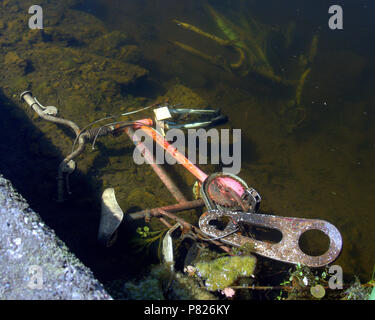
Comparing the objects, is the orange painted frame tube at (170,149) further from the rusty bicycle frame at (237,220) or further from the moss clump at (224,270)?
the moss clump at (224,270)

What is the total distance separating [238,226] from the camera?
2684mm

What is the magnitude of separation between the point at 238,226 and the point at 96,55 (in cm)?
353

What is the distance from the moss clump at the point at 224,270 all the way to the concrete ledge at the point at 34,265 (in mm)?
960

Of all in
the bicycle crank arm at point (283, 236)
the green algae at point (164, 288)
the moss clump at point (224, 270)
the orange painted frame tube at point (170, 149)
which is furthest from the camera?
the orange painted frame tube at point (170, 149)

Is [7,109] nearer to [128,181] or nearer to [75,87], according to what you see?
[75,87]

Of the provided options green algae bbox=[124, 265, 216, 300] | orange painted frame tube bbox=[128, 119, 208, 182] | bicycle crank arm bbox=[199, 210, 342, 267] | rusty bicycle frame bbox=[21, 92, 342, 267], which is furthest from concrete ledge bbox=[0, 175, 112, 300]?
orange painted frame tube bbox=[128, 119, 208, 182]

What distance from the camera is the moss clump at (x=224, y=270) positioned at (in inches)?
90.3

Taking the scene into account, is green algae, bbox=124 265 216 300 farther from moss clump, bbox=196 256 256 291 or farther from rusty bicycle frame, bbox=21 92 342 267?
rusty bicycle frame, bbox=21 92 342 267

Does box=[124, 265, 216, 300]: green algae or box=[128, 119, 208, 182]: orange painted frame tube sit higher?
box=[128, 119, 208, 182]: orange painted frame tube

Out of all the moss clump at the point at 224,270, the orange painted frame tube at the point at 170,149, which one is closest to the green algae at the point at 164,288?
the moss clump at the point at 224,270

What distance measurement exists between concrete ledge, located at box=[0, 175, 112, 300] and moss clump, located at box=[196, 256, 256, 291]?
0.96m

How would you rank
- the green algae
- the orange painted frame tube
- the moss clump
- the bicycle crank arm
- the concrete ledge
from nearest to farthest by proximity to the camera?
the concrete ledge → the green algae → the moss clump → the bicycle crank arm → the orange painted frame tube

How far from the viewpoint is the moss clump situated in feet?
7.52

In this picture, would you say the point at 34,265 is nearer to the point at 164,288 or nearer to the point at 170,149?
the point at 164,288
